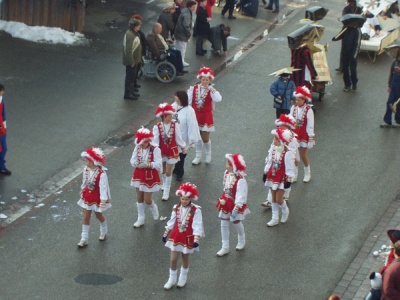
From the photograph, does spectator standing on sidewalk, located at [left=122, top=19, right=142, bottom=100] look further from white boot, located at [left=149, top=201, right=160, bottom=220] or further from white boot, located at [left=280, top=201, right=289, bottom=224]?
white boot, located at [left=280, top=201, right=289, bottom=224]

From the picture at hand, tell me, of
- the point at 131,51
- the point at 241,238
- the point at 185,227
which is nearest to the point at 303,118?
the point at 241,238

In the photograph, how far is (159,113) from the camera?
53.3ft

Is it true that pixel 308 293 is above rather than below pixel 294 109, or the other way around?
below

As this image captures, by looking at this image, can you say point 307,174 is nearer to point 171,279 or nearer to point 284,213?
point 284,213

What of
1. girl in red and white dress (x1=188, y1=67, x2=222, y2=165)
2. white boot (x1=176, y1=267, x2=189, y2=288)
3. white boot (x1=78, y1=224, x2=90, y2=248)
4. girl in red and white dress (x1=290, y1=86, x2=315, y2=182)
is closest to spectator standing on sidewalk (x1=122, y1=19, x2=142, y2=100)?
girl in red and white dress (x1=188, y1=67, x2=222, y2=165)

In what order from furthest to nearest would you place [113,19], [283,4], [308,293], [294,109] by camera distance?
[283,4] → [113,19] → [294,109] → [308,293]

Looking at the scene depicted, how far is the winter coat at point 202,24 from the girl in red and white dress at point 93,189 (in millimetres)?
10324

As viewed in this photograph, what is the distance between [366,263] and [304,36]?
7772 millimetres

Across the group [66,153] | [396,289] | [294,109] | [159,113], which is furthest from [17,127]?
[396,289]

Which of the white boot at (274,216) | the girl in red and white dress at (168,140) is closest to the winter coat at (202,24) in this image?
the girl in red and white dress at (168,140)

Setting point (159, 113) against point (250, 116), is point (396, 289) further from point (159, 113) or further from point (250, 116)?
point (250, 116)

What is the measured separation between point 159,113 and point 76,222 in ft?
7.30

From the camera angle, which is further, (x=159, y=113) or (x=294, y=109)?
(x=294, y=109)

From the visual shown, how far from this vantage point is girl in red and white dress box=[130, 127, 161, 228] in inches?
601
